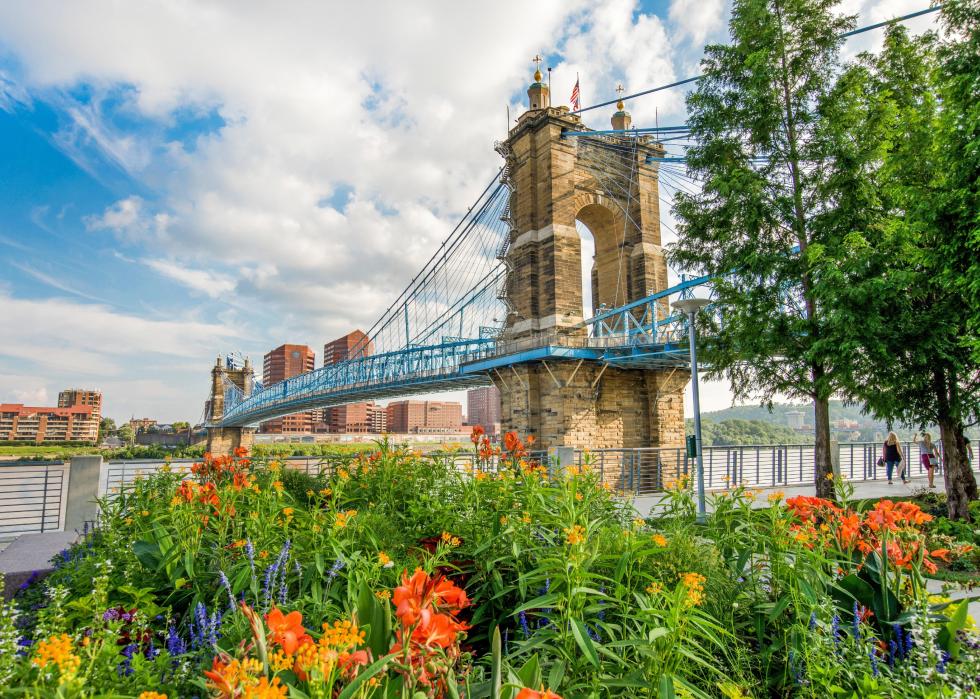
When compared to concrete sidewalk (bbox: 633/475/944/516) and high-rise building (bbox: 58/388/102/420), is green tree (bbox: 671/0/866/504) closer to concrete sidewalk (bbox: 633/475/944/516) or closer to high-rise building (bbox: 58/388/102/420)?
concrete sidewalk (bbox: 633/475/944/516)

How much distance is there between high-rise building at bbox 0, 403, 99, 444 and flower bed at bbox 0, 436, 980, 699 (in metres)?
105

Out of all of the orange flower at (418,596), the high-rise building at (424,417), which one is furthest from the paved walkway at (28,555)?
the high-rise building at (424,417)

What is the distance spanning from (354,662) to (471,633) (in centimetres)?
150

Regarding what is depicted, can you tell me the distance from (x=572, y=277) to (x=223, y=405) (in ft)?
204

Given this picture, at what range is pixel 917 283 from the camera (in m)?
7.65

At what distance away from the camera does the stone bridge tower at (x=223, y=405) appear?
54.9 metres

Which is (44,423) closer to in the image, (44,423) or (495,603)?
(44,423)

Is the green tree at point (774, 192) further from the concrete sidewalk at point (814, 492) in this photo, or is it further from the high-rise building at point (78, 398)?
the high-rise building at point (78, 398)

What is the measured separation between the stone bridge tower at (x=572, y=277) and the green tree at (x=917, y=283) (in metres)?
8.41

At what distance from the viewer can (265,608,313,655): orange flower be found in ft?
3.47

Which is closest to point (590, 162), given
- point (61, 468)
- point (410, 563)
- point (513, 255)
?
point (513, 255)

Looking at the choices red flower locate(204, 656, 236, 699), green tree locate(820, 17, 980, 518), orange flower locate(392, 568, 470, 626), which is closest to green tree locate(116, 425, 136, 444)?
green tree locate(820, 17, 980, 518)

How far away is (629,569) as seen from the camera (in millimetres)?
2250

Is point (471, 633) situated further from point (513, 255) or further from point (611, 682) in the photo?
point (513, 255)
